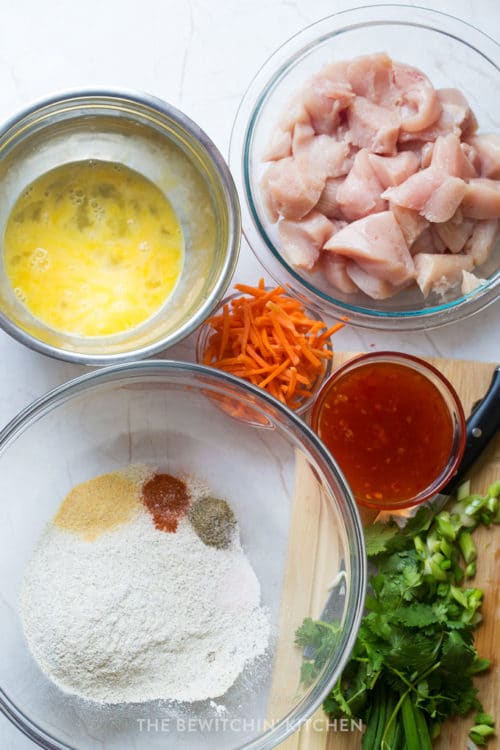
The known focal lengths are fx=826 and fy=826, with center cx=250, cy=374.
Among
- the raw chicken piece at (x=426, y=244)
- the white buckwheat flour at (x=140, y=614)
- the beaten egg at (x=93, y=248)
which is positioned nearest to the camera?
the white buckwheat flour at (x=140, y=614)

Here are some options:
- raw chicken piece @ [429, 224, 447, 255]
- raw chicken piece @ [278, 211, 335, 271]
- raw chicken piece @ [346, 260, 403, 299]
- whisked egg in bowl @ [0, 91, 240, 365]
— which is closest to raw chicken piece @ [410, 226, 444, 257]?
raw chicken piece @ [429, 224, 447, 255]

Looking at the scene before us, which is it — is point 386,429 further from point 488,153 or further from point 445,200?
point 488,153

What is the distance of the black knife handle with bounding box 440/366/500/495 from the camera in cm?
204

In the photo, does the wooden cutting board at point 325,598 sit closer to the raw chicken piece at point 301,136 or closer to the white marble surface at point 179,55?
the white marble surface at point 179,55

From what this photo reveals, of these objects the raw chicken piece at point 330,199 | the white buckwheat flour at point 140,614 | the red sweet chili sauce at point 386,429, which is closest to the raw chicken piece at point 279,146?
the raw chicken piece at point 330,199

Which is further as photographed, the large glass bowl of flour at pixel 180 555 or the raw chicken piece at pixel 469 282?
the raw chicken piece at pixel 469 282

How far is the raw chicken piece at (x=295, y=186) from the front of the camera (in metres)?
2.02

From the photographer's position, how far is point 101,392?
1970 millimetres

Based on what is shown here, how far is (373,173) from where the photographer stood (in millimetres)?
2033

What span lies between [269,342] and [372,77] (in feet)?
2.33

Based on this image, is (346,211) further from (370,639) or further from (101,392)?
(370,639)

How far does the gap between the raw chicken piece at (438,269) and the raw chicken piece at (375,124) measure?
0.94 ft

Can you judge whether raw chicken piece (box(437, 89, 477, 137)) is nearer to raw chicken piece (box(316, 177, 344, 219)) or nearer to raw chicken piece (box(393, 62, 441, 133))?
raw chicken piece (box(393, 62, 441, 133))

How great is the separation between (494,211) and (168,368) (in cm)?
90
